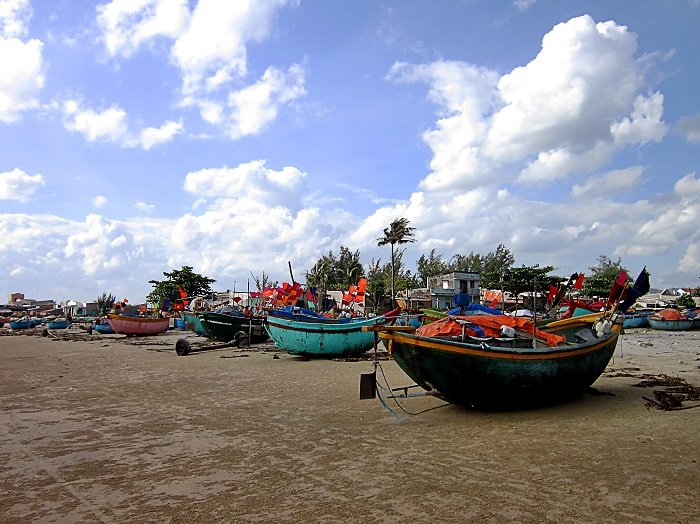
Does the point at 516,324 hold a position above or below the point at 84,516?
above

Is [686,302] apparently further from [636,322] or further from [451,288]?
Answer: [451,288]

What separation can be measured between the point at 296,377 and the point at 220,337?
42.6 ft

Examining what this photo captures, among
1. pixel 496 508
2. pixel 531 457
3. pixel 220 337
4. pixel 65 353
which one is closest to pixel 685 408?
pixel 531 457

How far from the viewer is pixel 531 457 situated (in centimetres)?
648

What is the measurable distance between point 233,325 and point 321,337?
28.1 feet

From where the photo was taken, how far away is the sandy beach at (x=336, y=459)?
4988mm

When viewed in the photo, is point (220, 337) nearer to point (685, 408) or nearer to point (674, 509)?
point (685, 408)

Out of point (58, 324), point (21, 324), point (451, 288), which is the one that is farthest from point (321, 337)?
point (21, 324)

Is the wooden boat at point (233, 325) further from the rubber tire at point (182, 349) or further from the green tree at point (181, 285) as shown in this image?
the green tree at point (181, 285)

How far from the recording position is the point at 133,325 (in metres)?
36.2

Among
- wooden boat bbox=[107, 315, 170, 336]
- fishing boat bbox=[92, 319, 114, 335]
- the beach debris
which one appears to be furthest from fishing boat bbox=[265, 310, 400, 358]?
fishing boat bbox=[92, 319, 114, 335]

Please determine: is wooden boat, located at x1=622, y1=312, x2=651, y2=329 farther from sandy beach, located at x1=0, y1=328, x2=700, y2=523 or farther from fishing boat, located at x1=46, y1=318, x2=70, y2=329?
fishing boat, located at x1=46, y1=318, x2=70, y2=329

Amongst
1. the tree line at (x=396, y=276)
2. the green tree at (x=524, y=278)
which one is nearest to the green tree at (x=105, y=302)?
the tree line at (x=396, y=276)

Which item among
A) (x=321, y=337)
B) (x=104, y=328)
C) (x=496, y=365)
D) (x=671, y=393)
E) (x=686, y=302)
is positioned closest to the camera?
(x=496, y=365)
